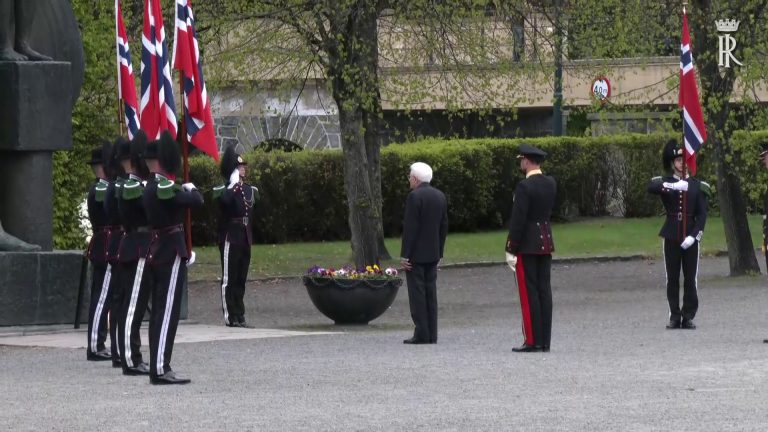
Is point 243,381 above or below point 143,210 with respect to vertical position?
below

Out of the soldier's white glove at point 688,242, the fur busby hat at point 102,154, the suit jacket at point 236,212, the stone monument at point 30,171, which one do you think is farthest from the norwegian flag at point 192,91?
the soldier's white glove at point 688,242

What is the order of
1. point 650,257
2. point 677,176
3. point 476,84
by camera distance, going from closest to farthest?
1. point 677,176
2. point 476,84
3. point 650,257

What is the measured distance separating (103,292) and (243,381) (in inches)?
97.2

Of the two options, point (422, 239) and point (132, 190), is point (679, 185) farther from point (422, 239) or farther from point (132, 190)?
point (132, 190)

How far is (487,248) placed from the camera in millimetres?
32719

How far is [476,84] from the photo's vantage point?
85.5 ft

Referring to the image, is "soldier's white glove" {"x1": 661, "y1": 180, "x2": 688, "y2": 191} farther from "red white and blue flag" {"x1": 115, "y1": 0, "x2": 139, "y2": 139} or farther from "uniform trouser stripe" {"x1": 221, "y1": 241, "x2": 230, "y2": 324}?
"red white and blue flag" {"x1": 115, "y1": 0, "x2": 139, "y2": 139}

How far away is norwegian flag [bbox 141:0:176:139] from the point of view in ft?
51.5

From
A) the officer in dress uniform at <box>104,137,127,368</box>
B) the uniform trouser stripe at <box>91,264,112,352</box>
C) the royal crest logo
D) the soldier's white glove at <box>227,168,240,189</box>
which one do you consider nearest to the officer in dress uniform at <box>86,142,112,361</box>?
the uniform trouser stripe at <box>91,264,112,352</box>

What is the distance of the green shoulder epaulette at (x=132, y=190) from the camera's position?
487 inches

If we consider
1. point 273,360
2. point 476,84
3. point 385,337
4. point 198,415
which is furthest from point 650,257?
point 198,415

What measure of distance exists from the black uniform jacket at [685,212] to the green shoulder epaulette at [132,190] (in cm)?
664

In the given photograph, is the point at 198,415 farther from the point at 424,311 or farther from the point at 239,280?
the point at 239,280

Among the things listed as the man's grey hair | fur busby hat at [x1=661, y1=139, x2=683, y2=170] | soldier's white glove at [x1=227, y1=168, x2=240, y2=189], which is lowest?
soldier's white glove at [x1=227, y1=168, x2=240, y2=189]
